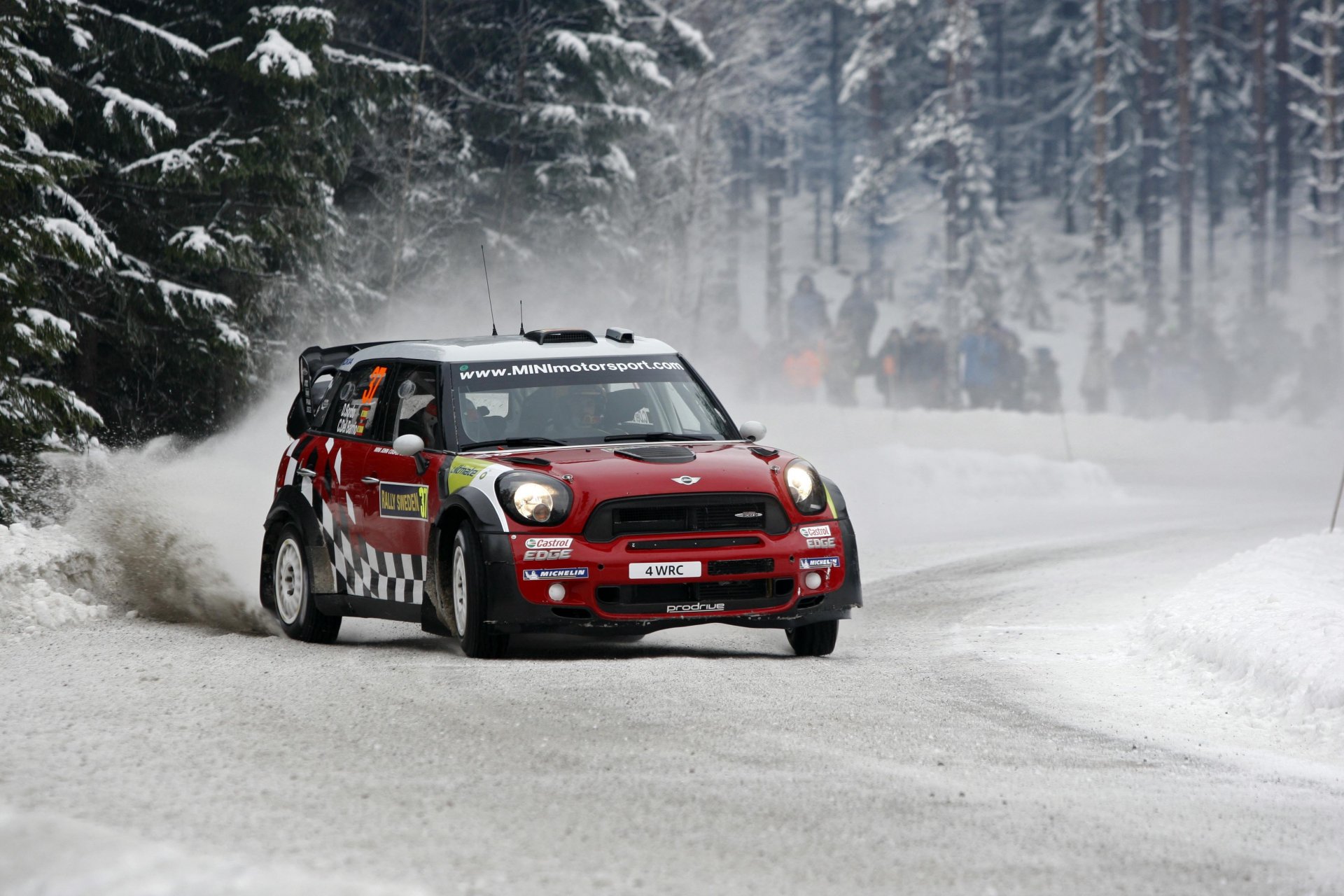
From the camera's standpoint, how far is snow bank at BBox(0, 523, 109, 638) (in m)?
10.9

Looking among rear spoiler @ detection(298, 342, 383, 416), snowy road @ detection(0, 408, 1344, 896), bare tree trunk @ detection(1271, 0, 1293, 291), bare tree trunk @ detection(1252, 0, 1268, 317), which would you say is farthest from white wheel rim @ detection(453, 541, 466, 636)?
bare tree trunk @ detection(1271, 0, 1293, 291)

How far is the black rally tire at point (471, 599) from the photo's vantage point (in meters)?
8.80

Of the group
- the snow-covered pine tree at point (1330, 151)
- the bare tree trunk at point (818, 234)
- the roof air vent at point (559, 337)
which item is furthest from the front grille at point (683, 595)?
the bare tree trunk at point (818, 234)

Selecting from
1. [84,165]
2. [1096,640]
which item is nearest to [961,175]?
[84,165]

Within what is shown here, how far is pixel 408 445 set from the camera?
945 centimetres

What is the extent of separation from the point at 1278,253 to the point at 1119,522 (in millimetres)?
49161

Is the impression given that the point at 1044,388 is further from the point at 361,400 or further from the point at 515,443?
the point at 515,443

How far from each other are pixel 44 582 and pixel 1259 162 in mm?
58365

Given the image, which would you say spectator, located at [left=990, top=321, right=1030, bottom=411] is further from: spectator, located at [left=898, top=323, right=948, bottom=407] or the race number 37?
the race number 37

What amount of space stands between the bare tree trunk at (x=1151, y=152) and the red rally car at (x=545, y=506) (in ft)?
174

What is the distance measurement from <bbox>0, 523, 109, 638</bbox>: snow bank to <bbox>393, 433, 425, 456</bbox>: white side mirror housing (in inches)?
105

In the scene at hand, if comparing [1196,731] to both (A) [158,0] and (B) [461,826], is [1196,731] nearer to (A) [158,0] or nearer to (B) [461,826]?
(B) [461,826]

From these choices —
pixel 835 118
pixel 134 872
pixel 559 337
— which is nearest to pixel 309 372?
pixel 559 337

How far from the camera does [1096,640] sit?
431 inches
